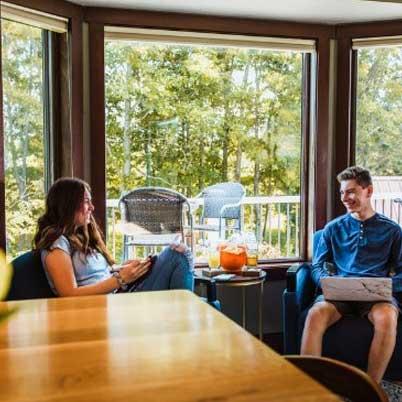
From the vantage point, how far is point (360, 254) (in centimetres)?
334

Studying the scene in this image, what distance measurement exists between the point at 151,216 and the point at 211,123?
0.79 metres

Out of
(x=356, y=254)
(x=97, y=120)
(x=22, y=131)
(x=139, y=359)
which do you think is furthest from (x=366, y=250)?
(x=139, y=359)

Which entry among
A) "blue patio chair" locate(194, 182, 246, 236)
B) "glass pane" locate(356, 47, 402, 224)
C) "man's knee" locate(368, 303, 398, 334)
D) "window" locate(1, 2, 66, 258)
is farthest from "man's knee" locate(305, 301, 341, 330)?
"window" locate(1, 2, 66, 258)

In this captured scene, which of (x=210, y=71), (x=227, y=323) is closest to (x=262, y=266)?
(x=210, y=71)

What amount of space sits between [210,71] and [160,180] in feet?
2.71

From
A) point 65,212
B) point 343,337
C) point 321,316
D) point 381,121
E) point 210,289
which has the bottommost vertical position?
point 343,337

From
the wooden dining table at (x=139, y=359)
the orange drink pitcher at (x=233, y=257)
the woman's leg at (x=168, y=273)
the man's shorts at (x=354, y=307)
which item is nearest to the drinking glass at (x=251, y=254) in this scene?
the orange drink pitcher at (x=233, y=257)

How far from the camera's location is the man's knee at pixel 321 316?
306 centimetres

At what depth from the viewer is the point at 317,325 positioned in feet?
10.0

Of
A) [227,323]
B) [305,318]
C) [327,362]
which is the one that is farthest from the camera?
[305,318]

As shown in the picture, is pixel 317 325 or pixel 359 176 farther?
pixel 359 176

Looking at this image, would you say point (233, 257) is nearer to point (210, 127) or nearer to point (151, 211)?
point (151, 211)

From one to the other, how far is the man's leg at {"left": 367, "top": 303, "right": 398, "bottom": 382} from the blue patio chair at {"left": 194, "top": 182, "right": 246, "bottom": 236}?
158cm

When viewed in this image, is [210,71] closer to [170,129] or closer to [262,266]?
[170,129]
